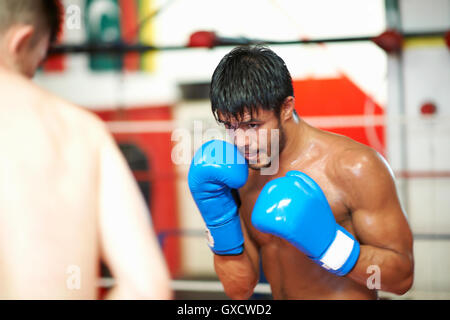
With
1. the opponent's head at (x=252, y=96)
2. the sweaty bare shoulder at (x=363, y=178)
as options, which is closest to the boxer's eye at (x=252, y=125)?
the opponent's head at (x=252, y=96)

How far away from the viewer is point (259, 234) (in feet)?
3.34

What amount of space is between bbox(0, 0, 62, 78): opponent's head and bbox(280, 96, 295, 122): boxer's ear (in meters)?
0.40

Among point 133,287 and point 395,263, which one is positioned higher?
point 133,287

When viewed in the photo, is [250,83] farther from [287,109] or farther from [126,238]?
[126,238]

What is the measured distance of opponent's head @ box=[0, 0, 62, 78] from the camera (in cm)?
53

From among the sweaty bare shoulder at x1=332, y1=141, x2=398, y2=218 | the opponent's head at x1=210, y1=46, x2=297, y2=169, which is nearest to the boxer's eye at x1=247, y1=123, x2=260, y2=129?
the opponent's head at x1=210, y1=46, x2=297, y2=169

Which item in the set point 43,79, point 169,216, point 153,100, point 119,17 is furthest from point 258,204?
point 43,79

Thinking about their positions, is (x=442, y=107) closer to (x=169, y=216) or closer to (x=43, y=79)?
(x=169, y=216)

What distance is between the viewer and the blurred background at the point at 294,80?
182 centimetres

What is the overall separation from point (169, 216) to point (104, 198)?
8.14ft

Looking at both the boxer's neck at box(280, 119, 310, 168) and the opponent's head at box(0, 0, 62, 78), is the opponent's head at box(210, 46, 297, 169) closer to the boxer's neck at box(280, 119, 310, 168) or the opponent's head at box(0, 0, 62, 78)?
the boxer's neck at box(280, 119, 310, 168)

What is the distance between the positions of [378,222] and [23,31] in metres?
0.63

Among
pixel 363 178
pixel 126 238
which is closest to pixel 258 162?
pixel 363 178
